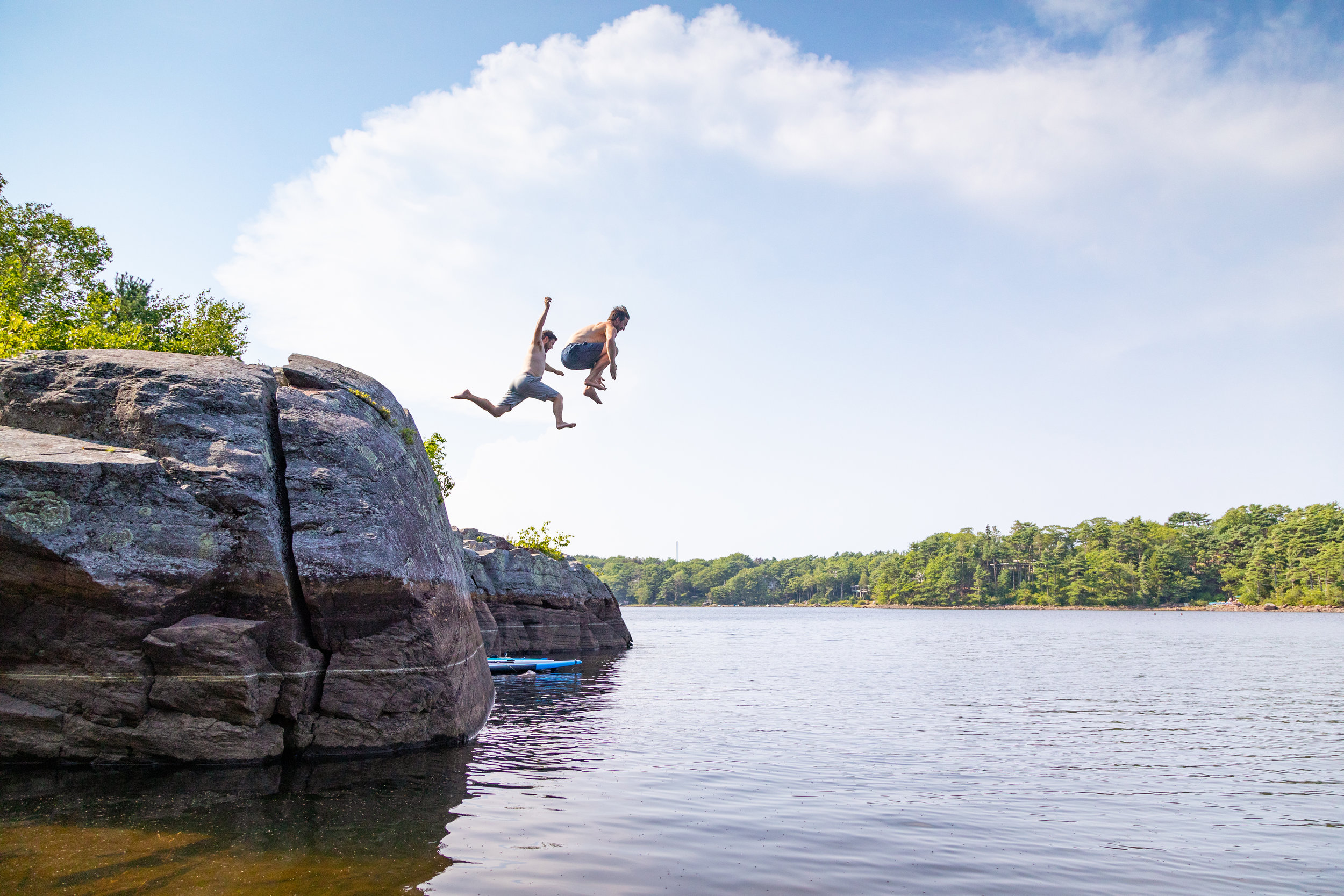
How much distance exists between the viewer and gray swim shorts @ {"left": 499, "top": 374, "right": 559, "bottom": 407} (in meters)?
15.1

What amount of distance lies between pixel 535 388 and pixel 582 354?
1087mm

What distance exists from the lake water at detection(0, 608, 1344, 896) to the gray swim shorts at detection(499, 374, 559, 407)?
251 inches

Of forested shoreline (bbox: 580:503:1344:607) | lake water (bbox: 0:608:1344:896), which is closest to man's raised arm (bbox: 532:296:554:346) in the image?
lake water (bbox: 0:608:1344:896)

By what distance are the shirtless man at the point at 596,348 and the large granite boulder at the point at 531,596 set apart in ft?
58.8

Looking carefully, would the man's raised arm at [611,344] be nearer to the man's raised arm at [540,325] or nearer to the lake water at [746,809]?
the man's raised arm at [540,325]

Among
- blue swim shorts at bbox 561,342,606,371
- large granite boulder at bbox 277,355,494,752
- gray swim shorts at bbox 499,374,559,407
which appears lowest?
large granite boulder at bbox 277,355,494,752

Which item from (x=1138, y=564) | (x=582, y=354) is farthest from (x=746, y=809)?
(x=1138, y=564)

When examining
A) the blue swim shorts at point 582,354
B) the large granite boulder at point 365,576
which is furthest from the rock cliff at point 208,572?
the blue swim shorts at point 582,354

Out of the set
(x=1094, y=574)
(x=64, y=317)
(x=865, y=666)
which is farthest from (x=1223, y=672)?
(x=1094, y=574)

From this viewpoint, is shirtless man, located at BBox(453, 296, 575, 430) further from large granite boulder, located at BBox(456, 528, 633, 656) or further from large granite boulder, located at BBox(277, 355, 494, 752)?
large granite boulder, located at BBox(456, 528, 633, 656)

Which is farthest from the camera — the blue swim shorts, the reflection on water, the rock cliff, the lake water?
the blue swim shorts

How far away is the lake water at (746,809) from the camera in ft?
25.3

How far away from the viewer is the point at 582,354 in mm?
15164

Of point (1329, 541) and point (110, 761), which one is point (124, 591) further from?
point (1329, 541)
